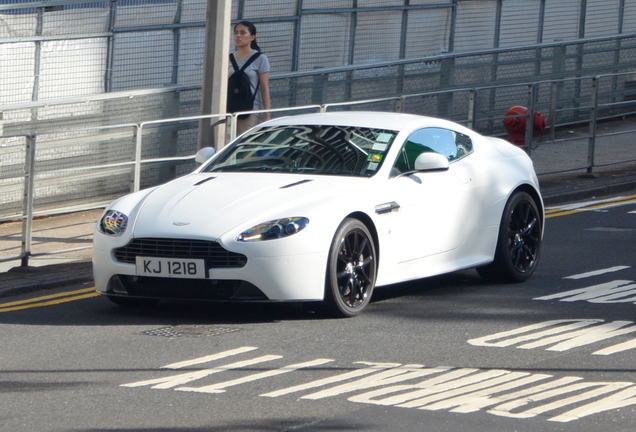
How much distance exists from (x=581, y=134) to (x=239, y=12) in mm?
6875

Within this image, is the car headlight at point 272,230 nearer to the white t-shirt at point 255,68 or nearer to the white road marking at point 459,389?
the white road marking at point 459,389

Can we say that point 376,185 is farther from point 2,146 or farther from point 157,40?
point 157,40

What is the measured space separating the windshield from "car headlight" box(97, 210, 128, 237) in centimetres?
105

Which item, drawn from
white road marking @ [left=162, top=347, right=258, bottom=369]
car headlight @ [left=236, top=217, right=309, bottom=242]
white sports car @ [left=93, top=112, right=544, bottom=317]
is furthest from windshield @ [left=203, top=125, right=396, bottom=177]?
white road marking @ [left=162, top=347, right=258, bottom=369]

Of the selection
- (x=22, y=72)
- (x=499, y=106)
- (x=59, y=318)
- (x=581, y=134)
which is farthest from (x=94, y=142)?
(x=581, y=134)

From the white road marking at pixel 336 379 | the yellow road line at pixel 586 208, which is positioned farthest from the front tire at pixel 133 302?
the yellow road line at pixel 586 208

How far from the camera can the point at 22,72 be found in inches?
A: 582

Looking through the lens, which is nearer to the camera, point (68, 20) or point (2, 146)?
point (2, 146)

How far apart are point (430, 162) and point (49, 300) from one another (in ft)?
9.85

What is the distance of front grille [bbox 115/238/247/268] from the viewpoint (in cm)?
831

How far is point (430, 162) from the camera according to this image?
9211 mm

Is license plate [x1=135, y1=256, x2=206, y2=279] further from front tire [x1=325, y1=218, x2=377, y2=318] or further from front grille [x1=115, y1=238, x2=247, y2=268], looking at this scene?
front tire [x1=325, y1=218, x2=377, y2=318]

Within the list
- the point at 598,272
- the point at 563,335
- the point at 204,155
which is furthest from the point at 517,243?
the point at 204,155

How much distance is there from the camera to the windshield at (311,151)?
9.28 meters
